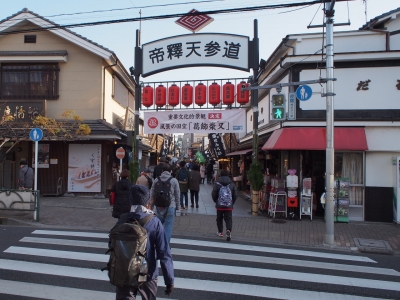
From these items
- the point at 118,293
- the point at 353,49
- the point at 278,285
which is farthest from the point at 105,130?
the point at 118,293

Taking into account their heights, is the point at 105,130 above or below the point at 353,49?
below

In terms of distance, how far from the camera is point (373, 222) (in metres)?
12.2

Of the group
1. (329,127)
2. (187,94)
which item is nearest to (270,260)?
(329,127)

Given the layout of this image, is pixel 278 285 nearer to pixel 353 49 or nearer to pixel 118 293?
pixel 118 293

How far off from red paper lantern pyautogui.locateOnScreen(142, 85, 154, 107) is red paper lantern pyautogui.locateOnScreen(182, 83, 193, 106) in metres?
1.23

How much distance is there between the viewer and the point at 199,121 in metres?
13.3

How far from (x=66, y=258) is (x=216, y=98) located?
26.1 feet

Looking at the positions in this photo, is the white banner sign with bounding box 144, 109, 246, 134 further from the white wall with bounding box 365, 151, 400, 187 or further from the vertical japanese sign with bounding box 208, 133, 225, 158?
the vertical japanese sign with bounding box 208, 133, 225, 158

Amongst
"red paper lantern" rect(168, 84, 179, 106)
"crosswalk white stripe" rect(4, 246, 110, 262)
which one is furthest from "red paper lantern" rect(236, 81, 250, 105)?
"crosswalk white stripe" rect(4, 246, 110, 262)

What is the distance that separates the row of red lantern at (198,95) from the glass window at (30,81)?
5.85 m

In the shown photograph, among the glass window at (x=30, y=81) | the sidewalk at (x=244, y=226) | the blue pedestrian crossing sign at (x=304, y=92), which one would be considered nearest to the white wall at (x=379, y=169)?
the sidewalk at (x=244, y=226)

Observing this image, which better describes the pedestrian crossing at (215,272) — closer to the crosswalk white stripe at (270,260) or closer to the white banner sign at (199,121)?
the crosswalk white stripe at (270,260)

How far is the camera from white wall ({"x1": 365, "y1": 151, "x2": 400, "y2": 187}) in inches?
480

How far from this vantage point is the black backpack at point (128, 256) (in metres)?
3.16
